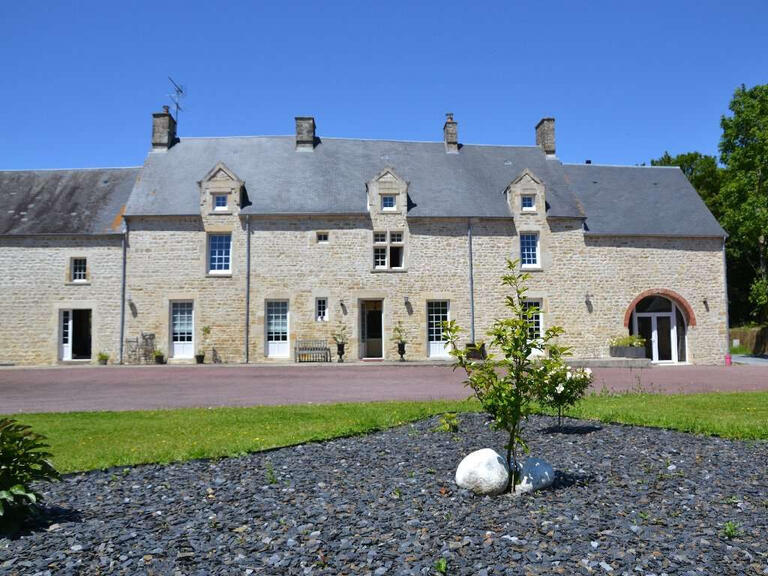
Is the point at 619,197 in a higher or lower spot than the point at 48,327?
higher

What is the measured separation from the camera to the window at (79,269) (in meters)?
24.3

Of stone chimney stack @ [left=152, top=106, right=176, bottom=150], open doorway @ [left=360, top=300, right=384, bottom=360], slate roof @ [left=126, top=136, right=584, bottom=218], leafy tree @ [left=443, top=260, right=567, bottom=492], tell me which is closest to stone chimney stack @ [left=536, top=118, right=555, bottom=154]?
slate roof @ [left=126, top=136, right=584, bottom=218]

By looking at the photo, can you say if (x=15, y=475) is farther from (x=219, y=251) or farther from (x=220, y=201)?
(x=220, y=201)

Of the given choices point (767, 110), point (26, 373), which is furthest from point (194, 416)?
point (767, 110)

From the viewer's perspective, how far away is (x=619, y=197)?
88.0ft

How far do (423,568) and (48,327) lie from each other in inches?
952

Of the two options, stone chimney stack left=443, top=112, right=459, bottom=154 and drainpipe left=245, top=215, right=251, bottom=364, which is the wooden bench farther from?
stone chimney stack left=443, top=112, right=459, bottom=154

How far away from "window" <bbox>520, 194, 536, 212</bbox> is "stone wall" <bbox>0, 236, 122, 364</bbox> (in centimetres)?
1625

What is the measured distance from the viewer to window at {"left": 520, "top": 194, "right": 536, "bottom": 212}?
2502cm

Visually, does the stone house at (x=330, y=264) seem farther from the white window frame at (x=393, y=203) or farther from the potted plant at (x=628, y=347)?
the potted plant at (x=628, y=347)

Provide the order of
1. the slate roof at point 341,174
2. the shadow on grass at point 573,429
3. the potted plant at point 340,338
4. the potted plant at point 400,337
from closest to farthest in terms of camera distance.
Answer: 1. the shadow on grass at point 573,429
2. the potted plant at point 340,338
3. the potted plant at point 400,337
4. the slate roof at point 341,174

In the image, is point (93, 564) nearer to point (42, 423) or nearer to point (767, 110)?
point (42, 423)

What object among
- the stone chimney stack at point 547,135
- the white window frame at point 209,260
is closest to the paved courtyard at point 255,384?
the white window frame at point 209,260

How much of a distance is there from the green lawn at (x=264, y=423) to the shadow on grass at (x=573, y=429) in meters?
0.71
